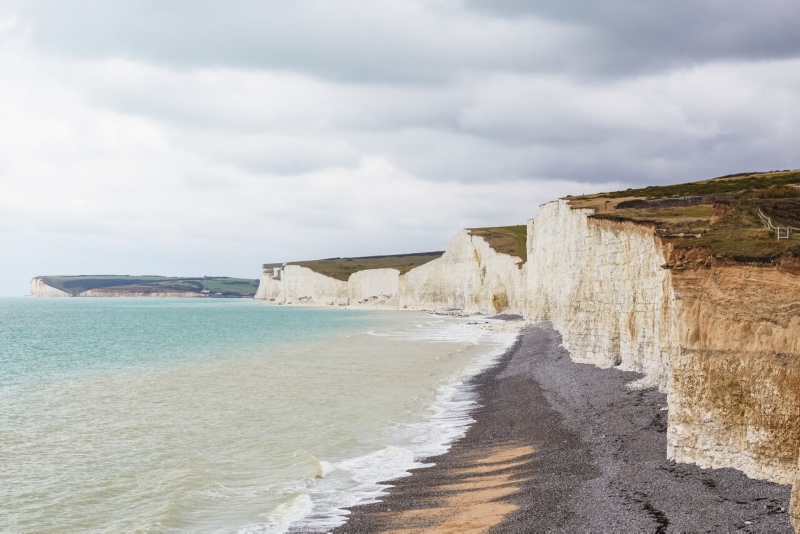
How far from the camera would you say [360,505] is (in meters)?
10.1


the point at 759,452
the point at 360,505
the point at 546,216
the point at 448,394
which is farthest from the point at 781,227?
the point at 546,216

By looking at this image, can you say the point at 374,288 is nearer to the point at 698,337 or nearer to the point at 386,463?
the point at 386,463

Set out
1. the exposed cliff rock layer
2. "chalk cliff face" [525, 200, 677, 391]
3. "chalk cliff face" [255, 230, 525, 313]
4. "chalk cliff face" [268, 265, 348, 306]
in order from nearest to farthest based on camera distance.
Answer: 1. the exposed cliff rock layer
2. "chalk cliff face" [525, 200, 677, 391]
3. "chalk cliff face" [255, 230, 525, 313]
4. "chalk cliff face" [268, 265, 348, 306]

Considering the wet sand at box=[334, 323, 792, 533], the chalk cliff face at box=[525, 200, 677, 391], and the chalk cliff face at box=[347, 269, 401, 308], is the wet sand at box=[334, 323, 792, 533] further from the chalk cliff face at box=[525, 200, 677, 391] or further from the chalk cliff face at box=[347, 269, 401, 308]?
the chalk cliff face at box=[347, 269, 401, 308]

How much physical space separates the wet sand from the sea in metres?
1.01

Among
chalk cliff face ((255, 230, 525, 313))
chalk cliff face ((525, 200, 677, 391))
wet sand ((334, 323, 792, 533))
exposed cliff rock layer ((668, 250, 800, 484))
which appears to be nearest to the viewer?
wet sand ((334, 323, 792, 533))

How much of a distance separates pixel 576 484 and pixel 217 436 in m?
9.83

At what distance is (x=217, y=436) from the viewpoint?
15.4m

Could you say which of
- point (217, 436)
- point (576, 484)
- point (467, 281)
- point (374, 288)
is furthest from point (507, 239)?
point (576, 484)

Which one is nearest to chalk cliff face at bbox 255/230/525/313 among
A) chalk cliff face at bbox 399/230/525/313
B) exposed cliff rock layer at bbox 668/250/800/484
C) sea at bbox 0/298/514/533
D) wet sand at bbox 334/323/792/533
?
chalk cliff face at bbox 399/230/525/313

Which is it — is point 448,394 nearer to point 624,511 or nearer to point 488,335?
point 624,511

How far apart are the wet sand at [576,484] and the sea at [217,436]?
101cm

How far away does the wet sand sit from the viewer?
768 cm

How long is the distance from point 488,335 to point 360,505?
38.2 meters
